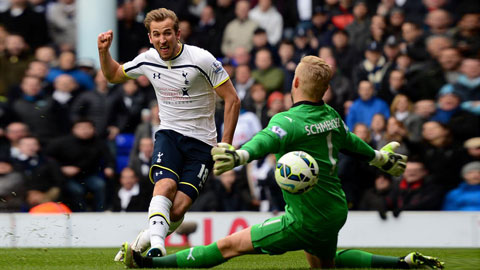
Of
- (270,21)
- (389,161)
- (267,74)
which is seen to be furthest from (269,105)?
(389,161)

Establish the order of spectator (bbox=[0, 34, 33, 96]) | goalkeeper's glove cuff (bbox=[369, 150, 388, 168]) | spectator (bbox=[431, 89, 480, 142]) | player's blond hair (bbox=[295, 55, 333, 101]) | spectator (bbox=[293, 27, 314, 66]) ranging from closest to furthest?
1. player's blond hair (bbox=[295, 55, 333, 101])
2. goalkeeper's glove cuff (bbox=[369, 150, 388, 168])
3. spectator (bbox=[431, 89, 480, 142])
4. spectator (bbox=[0, 34, 33, 96])
5. spectator (bbox=[293, 27, 314, 66])

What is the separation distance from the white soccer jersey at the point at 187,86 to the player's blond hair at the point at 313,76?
5.42 ft

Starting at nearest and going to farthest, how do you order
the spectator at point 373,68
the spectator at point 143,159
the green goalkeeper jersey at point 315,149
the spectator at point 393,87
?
1. the green goalkeeper jersey at point 315,149
2. the spectator at point 143,159
3. the spectator at point 393,87
4. the spectator at point 373,68

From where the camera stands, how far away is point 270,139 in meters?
6.05

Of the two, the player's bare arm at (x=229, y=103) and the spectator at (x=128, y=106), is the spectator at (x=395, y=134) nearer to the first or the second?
the spectator at (x=128, y=106)

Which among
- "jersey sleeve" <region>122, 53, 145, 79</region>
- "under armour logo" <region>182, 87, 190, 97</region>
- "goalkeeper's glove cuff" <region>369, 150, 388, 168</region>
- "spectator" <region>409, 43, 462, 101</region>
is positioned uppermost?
"spectator" <region>409, 43, 462, 101</region>

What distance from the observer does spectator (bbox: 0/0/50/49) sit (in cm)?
1503

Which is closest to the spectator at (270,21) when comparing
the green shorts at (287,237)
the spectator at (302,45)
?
the spectator at (302,45)

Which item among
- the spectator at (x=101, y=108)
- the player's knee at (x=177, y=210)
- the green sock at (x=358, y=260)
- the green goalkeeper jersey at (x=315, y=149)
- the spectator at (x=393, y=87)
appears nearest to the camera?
the green goalkeeper jersey at (x=315, y=149)

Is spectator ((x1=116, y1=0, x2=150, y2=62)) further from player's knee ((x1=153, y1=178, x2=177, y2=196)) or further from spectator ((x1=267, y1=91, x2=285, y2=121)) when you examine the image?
player's knee ((x1=153, y1=178, x2=177, y2=196))

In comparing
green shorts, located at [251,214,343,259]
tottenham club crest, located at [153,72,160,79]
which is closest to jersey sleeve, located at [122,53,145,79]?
tottenham club crest, located at [153,72,160,79]

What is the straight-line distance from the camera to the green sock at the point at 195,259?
665 centimetres

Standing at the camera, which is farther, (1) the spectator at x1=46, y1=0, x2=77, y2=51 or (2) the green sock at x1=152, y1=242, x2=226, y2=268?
(1) the spectator at x1=46, y1=0, x2=77, y2=51

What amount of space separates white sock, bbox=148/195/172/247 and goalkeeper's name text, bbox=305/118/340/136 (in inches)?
64.9
